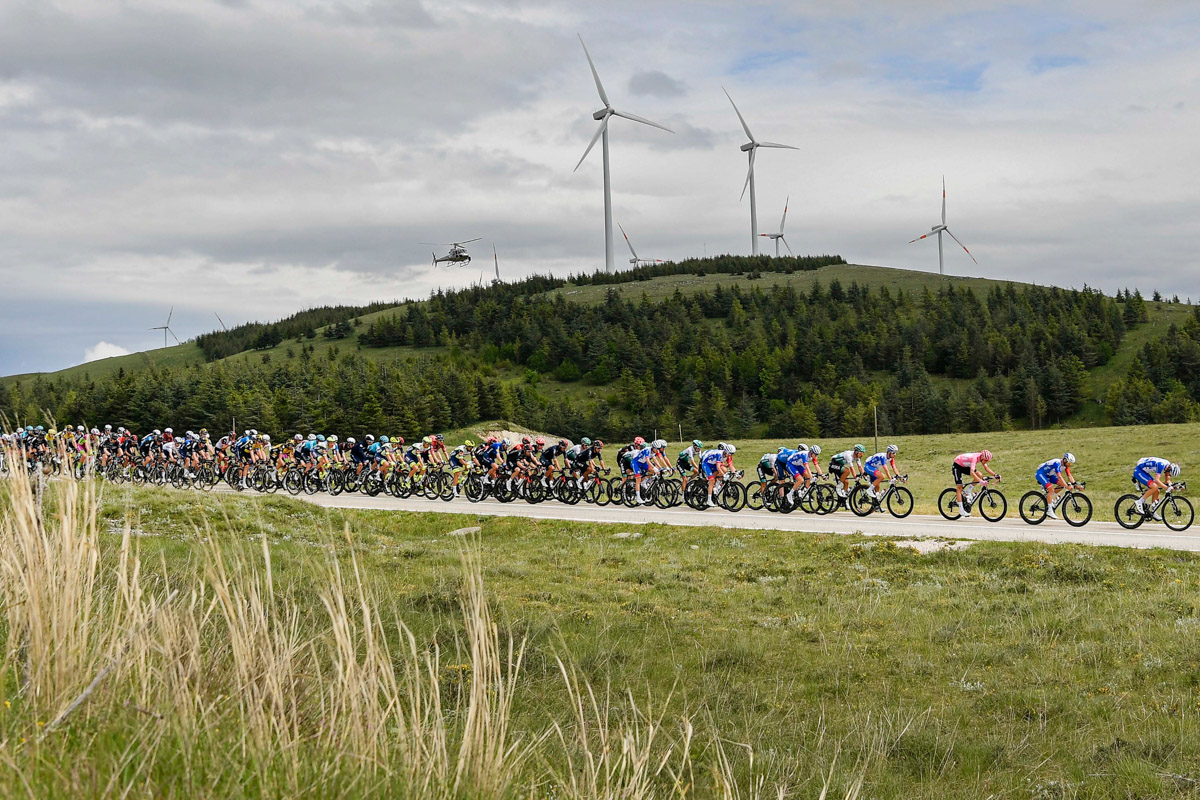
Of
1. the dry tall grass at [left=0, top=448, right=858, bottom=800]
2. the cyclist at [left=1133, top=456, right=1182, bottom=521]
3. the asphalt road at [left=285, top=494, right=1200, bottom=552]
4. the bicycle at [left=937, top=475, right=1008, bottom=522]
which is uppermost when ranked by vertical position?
the dry tall grass at [left=0, top=448, right=858, bottom=800]

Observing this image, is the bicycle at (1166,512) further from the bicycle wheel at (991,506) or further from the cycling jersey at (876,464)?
the cycling jersey at (876,464)

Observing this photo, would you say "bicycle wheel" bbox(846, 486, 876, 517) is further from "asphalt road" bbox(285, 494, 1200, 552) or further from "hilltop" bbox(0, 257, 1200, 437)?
"hilltop" bbox(0, 257, 1200, 437)

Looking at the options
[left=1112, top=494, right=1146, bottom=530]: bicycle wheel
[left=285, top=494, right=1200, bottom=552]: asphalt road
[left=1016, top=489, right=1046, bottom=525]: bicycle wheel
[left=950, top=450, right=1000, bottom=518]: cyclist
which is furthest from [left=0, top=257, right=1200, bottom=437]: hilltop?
[left=1112, top=494, right=1146, bottom=530]: bicycle wheel

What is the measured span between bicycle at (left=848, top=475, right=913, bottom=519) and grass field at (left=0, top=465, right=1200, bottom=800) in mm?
6680

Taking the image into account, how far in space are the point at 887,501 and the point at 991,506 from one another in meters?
2.77

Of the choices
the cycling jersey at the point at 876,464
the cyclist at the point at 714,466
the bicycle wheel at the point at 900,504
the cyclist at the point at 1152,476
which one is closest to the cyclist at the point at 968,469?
the bicycle wheel at the point at 900,504

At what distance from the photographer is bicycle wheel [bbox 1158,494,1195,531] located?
2075cm

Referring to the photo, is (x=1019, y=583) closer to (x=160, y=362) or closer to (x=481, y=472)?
(x=481, y=472)

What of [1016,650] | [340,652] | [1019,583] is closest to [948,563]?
[1019,583]

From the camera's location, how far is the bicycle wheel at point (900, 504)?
82.0ft

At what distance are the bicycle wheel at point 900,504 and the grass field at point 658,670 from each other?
6658 mm

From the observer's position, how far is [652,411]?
126 metres

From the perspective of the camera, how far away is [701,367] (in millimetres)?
136625

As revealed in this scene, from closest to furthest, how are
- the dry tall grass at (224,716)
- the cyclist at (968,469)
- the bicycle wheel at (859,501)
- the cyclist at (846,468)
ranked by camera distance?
the dry tall grass at (224,716) → the cyclist at (968,469) → the bicycle wheel at (859,501) → the cyclist at (846,468)
